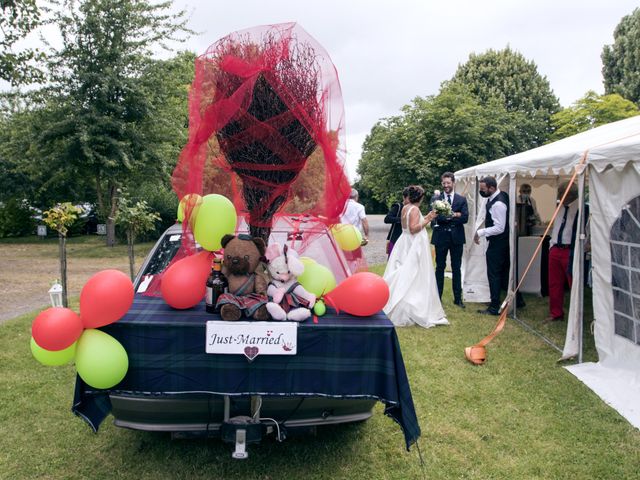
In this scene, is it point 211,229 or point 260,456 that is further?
point 260,456

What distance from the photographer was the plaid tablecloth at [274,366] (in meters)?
2.80

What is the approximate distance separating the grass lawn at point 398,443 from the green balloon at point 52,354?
975mm

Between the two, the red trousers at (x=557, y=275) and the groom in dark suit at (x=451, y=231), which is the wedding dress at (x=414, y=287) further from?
the red trousers at (x=557, y=275)

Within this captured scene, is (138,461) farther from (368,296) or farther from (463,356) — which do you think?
(463,356)

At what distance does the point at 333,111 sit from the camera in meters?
3.14

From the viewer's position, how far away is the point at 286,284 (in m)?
3.06

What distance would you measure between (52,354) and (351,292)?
66.8 inches

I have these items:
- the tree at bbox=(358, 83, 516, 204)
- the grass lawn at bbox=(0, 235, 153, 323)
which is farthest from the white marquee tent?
A: the tree at bbox=(358, 83, 516, 204)

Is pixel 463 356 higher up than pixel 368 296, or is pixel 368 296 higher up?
pixel 368 296

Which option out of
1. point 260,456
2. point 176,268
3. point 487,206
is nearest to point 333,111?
point 176,268

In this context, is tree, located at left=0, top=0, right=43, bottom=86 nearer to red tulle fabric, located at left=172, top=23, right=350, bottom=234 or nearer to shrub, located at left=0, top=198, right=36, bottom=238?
red tulle fabric, located at left=172, top=23, right=350, bottom=234

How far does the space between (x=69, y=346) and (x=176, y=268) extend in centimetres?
70

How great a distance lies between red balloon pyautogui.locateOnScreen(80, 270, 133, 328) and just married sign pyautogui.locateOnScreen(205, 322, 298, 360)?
48cm

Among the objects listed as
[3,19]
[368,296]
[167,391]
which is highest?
[3,19]
